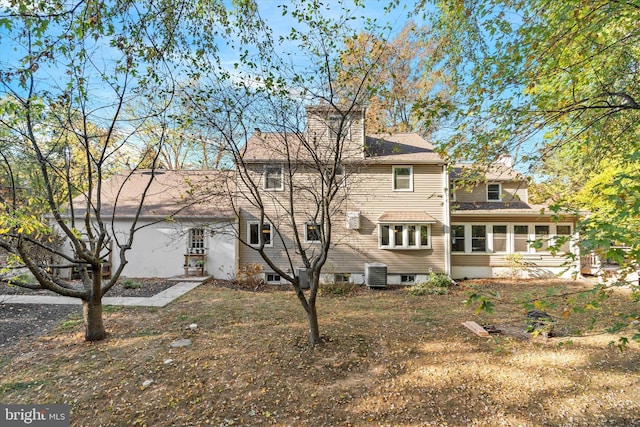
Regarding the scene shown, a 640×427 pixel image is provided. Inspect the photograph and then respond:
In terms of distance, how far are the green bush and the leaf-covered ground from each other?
3293 millimetres

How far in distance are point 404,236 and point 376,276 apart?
6.45 ft

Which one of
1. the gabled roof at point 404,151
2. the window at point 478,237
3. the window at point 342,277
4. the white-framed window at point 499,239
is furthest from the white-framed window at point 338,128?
the white-framed window at point 499,239

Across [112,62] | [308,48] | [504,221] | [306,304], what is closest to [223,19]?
[308,48]

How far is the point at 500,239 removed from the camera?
40.7ft

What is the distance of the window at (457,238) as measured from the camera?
12.5 meters

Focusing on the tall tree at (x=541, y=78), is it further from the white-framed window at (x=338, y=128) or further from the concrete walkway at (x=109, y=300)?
the concrete walkway at (x=109, y=300)

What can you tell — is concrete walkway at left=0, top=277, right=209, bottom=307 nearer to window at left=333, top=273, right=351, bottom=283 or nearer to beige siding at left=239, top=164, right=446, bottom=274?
beige siding at left=239, top=164, right=446, bottom=274

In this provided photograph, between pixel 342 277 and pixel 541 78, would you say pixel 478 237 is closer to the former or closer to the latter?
pixel 342 277

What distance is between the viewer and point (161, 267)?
454 inches

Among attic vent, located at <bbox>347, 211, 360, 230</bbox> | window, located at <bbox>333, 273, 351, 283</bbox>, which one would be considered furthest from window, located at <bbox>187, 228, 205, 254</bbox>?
attic vent, located at <bbox>347, 211, 360, 230</bbox>

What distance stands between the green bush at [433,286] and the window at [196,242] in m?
8.23

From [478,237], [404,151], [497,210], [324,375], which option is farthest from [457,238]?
[324,375]

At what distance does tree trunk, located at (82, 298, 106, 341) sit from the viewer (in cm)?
512

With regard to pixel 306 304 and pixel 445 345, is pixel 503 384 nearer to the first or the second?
pixel 445 345
